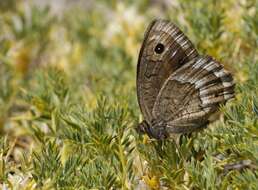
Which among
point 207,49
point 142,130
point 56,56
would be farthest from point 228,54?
point 56,56

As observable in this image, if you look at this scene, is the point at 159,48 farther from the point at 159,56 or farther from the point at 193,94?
the point at 193,94

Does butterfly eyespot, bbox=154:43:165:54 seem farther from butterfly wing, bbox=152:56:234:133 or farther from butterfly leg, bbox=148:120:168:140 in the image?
butterfly leg, bbox=148:120:168:140

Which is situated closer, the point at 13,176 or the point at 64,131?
the point at 13,176

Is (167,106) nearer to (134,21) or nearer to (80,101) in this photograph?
(80,101)

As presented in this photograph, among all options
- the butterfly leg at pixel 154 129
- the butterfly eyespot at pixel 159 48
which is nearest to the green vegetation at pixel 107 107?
the butterfly leg at pixel 154 129

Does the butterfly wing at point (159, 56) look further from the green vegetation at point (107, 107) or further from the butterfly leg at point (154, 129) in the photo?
Answer: the green vegetation at point (107, 107)

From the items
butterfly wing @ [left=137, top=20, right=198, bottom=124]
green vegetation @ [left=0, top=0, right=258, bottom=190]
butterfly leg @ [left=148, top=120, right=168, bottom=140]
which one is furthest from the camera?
butterfly wing @ [left=137, top=20, right=198, bottom=124]

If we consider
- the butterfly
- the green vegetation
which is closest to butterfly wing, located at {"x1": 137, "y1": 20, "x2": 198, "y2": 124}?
the butterfly
